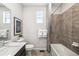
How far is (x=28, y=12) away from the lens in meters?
2.52

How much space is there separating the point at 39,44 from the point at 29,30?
479mm

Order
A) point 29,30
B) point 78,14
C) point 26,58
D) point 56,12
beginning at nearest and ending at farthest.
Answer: point 26,58 → point 78,14 → point 29,30 → point 56,12

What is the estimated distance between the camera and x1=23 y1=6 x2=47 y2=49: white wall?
2500 millimetres

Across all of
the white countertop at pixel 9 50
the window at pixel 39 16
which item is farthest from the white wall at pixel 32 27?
the white countertop at pixel 9 50

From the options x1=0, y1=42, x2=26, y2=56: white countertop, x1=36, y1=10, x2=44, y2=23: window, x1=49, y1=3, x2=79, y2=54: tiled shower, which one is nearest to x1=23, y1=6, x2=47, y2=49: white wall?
x1=36, y1=10, x2=44, y2=23: window

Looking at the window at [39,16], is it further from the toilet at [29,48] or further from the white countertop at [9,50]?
the white countertop at [9,50]

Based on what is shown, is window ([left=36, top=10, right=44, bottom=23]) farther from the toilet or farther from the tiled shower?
the toilet

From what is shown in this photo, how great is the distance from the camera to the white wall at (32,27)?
250 centimetres

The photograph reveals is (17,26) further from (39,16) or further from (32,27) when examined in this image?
(39,16)

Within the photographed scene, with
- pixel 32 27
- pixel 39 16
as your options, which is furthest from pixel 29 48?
pixel 39 16

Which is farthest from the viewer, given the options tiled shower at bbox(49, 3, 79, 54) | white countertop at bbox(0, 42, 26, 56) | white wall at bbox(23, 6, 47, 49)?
white wall at bbox(23, 6, 47, 49)

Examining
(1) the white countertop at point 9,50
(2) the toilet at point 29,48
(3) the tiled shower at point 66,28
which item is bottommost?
(2) the toilet at point 29,48

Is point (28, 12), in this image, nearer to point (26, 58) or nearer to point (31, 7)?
point (31, 7)

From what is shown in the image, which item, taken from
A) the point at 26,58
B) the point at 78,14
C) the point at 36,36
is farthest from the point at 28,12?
the point at 26,58
